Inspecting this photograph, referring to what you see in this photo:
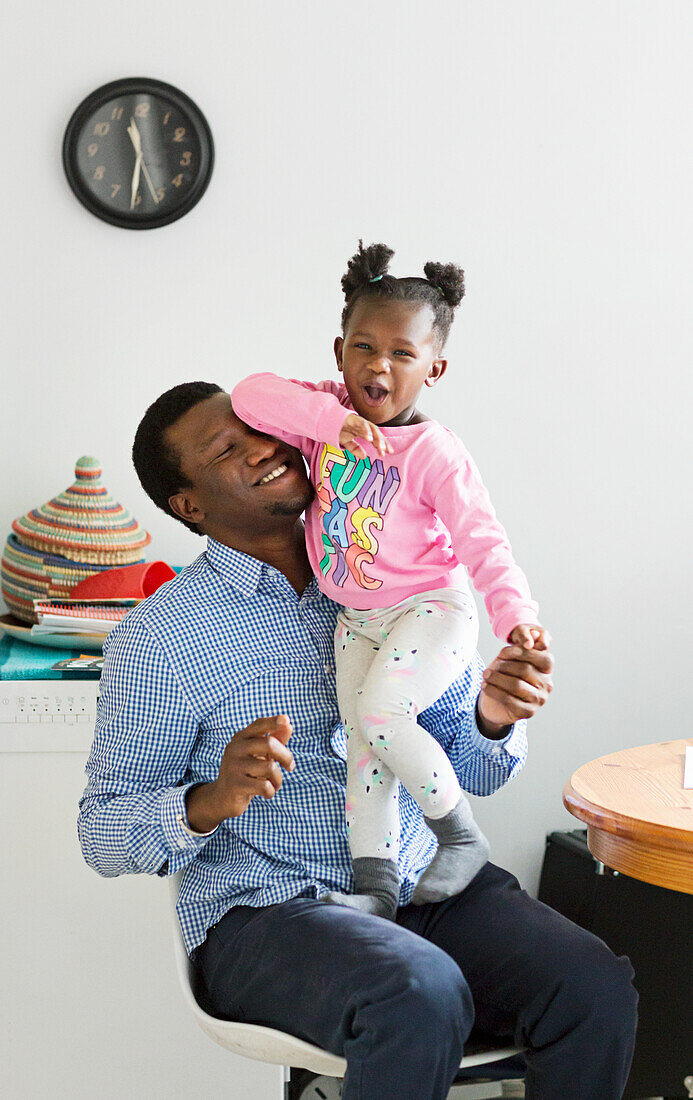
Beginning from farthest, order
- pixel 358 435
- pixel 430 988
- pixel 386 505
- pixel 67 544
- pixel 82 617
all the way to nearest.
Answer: pixel 67 544 → pixel 82 617 → pixel 386 505 → pixel 358 435 → pixel 430 988

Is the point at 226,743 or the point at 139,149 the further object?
the point at 139,149

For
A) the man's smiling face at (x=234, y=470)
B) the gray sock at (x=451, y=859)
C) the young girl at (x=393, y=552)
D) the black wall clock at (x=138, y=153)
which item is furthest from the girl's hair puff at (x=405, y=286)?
the black wall clock at (x=138, y=153)

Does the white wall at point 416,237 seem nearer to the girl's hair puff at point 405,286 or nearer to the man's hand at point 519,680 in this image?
the girl's hair puff at point 405,286

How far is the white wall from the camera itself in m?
2.30

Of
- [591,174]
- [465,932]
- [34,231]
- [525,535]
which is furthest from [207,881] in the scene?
[591,174]

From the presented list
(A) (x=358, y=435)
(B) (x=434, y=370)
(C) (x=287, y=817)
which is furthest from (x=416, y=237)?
(C) (x=287, y=817)

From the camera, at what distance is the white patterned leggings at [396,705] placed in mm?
1395

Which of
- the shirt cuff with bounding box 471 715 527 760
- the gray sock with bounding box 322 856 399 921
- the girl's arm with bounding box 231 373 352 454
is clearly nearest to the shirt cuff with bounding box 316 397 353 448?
the girl's arm with bounding box 231 373 352 454

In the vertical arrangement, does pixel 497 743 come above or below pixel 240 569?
below

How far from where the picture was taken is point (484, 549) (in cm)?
141

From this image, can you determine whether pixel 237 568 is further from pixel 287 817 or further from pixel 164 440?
pixel 287 817

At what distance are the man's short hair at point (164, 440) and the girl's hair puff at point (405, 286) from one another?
0.87 ft

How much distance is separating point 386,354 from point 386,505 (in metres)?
0.21

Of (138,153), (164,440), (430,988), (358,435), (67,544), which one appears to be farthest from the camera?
(138,153)
